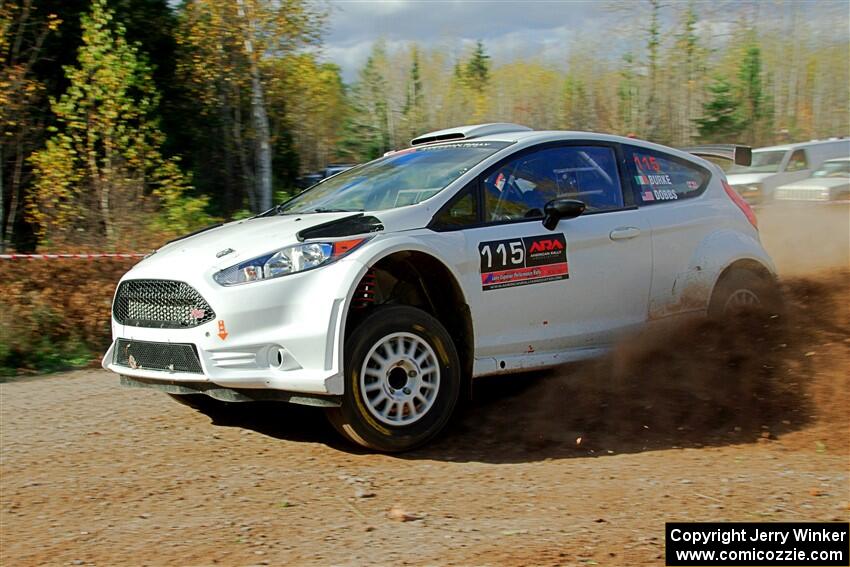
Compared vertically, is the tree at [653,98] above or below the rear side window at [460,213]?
above

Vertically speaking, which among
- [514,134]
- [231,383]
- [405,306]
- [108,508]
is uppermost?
[514,134]

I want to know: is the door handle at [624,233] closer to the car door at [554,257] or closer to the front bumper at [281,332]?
the car door at [554,257]

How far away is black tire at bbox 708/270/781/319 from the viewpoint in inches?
274

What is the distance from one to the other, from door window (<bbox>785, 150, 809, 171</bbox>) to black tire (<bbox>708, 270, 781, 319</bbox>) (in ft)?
40.3

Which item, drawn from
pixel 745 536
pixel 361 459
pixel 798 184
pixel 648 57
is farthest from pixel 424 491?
pixel 648 57

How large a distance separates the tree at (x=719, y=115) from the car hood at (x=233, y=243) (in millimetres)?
31280

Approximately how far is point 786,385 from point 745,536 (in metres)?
2.52

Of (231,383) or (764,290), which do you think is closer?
(231,383)

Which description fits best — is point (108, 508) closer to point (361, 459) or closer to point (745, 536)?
point (361, 459)

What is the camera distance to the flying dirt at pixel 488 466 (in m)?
4.18

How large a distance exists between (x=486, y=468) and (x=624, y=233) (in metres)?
2.12

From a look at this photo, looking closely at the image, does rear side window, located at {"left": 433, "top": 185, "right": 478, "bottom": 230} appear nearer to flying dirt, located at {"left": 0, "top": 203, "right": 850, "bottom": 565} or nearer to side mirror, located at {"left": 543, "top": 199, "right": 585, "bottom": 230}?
side mirror, located at {"left": 543, "top": 199, "right": 585, "bottom": 230}

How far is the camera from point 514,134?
663 centimetres

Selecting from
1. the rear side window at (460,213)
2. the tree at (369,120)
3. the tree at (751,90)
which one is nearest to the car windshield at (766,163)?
the rear side window at (460,213)
